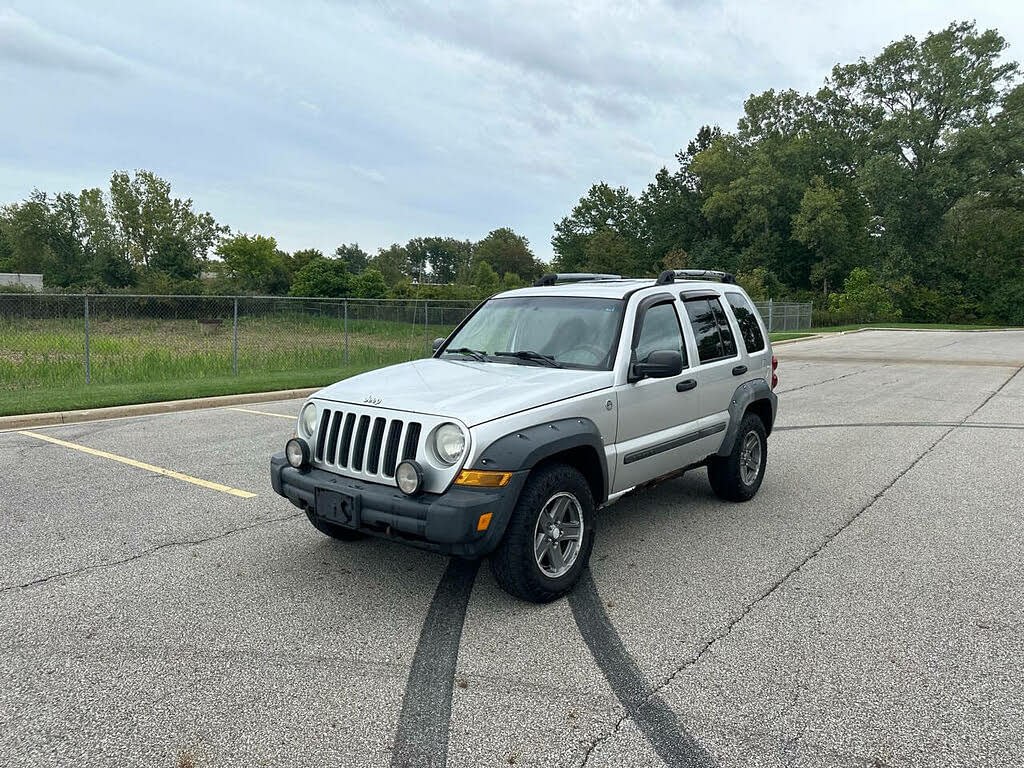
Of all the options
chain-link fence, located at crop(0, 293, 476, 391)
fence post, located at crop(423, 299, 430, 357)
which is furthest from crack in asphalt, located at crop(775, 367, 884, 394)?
fence post, located at crop(423, 299, 430, 357)

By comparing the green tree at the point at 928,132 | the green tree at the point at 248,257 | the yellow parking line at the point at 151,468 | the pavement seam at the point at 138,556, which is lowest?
the pavement seam at the point at 138,556

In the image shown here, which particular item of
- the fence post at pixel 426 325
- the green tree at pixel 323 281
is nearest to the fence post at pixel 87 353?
the fence post at pixel 426 325

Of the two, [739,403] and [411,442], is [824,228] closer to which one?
[739,403]

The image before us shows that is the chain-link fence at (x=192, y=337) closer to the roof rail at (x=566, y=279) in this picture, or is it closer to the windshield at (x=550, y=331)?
the roof rail at (x=566, y=279)

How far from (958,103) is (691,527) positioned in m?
67.3

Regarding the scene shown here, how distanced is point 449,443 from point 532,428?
1.60 feet

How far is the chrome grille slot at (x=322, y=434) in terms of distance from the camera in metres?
4.45

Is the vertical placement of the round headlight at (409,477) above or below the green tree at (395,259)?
below

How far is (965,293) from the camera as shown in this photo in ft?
197

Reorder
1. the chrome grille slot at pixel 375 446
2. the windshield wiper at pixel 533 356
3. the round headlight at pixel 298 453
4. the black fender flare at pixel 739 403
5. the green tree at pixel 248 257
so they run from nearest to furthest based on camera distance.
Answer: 1. the chrome grille slot at pixel 375 446
2. the round headlight at pixel 298 453
3. the windshield wiper at pixel 533 356
4. the black fender flare at pixel 739 403
5. the green tree at pixel 248 257

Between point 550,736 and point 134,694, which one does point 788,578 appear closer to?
point 550,736

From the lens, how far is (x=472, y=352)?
547 cm

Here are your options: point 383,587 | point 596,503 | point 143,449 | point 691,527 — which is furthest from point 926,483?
point 143,449

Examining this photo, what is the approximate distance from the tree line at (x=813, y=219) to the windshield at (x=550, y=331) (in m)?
39.6
